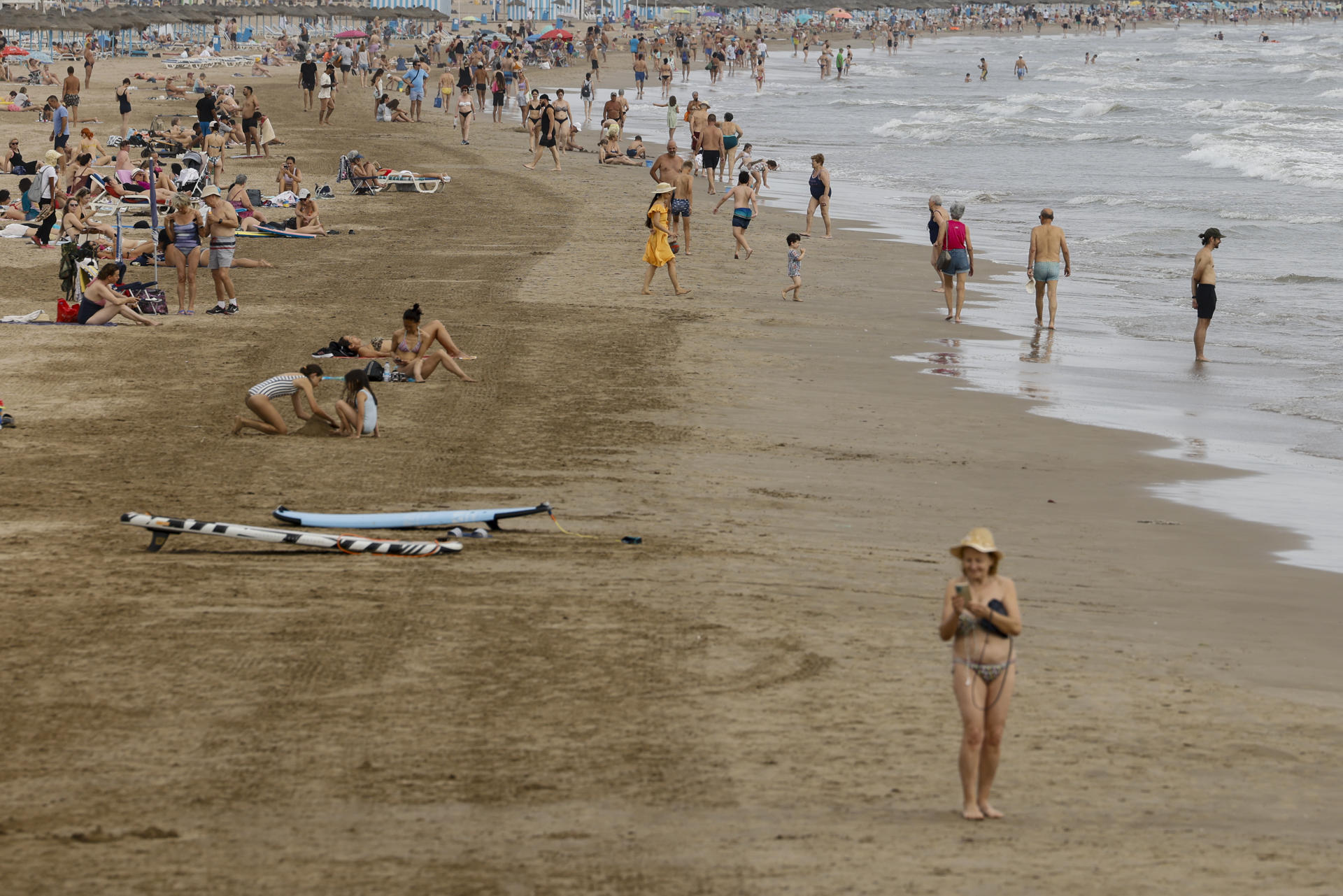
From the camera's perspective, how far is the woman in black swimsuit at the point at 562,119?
118 ft

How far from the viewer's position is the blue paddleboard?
963 cm

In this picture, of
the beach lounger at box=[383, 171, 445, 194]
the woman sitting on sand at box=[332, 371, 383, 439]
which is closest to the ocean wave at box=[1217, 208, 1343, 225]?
the beach lounger at box=[383, 171, 445, 194]

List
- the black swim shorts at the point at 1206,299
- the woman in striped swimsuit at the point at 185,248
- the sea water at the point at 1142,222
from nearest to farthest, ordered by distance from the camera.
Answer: the sea water at the point at 1142,222 < the black swim shorts at the point at 1206,299 < the woman in striped swimsuit at the point at 185,248

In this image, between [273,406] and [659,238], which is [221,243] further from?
[273,406]

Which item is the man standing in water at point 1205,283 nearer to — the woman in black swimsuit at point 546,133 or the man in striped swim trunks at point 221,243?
the man in striped swim trunks at point 221,243

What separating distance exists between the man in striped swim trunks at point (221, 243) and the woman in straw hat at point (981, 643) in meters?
13.0

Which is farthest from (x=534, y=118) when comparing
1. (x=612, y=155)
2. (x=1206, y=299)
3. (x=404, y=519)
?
(x=404, y=519)

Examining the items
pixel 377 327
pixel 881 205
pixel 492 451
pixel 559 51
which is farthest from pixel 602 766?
pixel 559 51

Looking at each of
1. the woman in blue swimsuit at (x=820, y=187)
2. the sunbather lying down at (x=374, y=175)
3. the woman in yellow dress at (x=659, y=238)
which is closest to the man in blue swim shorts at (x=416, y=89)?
the sunbather lying down at (x=374, y=175)

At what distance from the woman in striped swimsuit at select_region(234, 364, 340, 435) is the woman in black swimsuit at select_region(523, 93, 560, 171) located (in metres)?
21.8

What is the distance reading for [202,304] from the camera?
60.3ft

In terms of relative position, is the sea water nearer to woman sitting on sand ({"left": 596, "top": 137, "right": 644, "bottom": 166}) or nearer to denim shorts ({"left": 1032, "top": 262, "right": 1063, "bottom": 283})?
denim shorts ({"left": 1032, "top": 262, "right": 1063, "bottom": 283})

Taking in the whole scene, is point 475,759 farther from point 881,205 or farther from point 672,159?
point 881,205

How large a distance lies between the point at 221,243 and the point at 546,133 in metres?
17.5
